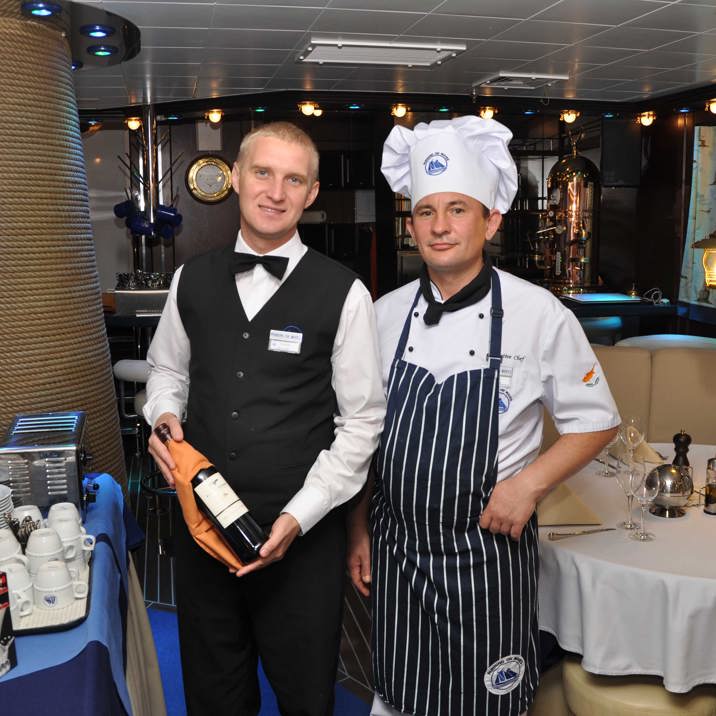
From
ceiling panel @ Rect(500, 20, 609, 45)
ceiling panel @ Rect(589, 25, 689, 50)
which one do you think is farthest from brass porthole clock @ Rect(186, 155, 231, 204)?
ceiling panel @ Rect(589, 25, 689, 50)

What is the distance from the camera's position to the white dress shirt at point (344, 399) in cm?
173

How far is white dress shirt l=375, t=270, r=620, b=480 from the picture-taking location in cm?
182

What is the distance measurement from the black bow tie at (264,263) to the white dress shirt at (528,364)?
15.1 inches

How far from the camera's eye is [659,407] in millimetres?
3881

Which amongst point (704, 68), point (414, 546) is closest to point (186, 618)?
point (414, 546)

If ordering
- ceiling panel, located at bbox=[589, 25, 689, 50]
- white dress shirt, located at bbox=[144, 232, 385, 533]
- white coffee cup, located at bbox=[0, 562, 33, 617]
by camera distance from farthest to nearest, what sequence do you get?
A: 1. ceiling panel, located at bbox=[589, 25, 689, 50]
2. white dress shirt, located at bbox=[144, 232, 385, 533]
3. white coffee cup, located at bbox=[0, 562, 33, 617]

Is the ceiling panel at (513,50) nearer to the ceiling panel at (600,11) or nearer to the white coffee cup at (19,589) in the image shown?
the ceiling panel at (600,11)

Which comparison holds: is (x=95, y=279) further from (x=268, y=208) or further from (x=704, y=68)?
(x=704, y=68)

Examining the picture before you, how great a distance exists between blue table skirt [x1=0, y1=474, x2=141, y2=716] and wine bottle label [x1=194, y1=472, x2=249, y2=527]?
10.5 inches

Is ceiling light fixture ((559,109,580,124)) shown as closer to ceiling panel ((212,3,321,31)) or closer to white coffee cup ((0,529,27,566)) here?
ceiling panel ((212,3,321,31))

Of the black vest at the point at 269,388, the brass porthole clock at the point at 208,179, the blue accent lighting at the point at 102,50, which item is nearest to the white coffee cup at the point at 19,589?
the black vest at the point at 269,388

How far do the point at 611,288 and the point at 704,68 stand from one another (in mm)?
2982

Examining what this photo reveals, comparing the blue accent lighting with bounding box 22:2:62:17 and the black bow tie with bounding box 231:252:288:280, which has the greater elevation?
the blue accent lighting with bounding box 22:2:62:17

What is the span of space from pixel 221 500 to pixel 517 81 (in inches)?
229
